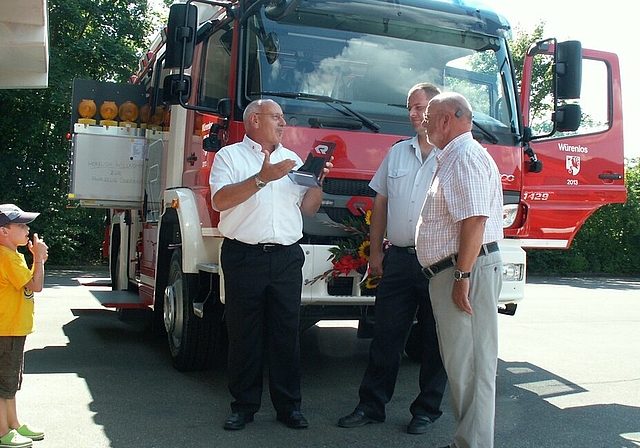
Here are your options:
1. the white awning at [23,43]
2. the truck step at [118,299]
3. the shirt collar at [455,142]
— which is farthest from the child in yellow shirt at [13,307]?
the white awning at [23,43]

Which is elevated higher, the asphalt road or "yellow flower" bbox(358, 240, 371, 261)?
"yellow flower" bbox(358, 240, 371, 261)

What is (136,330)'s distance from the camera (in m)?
9.12

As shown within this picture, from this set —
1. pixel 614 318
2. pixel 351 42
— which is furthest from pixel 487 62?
pixel 614 318

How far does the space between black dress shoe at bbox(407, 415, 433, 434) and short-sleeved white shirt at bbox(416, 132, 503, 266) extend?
47.1 inches

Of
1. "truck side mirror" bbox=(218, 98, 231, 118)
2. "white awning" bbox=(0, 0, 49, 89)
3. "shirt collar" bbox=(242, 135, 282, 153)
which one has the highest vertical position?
"white awning" bbox=(0, 0, 49, 89)

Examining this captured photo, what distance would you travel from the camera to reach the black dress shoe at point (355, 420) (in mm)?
5004

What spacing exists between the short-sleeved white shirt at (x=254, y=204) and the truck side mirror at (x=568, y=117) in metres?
2.49

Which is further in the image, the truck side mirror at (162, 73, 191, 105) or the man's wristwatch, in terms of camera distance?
the truck side mirror at (162, 73, 191, 105)

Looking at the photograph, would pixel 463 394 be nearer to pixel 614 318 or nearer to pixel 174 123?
pixel 174 123

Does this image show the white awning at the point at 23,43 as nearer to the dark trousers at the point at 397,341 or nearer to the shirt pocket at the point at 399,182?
the shirt pocket at the point at 399,182

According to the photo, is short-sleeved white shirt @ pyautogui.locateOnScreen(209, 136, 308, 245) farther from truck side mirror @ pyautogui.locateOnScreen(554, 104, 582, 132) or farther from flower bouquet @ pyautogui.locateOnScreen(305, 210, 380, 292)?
truck side mirror @ pyautogui.locateOnScreen(554, 104, 582, 132)

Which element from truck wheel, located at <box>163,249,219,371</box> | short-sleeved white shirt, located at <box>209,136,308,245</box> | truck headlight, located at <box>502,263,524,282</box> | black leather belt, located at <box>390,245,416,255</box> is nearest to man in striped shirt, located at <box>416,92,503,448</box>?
black leather belt, located at <box>390,245,416,255</box>

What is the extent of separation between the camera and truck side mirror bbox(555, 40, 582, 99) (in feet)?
20.1

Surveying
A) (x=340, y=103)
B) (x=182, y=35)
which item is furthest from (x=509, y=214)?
(x=182, y=35)
